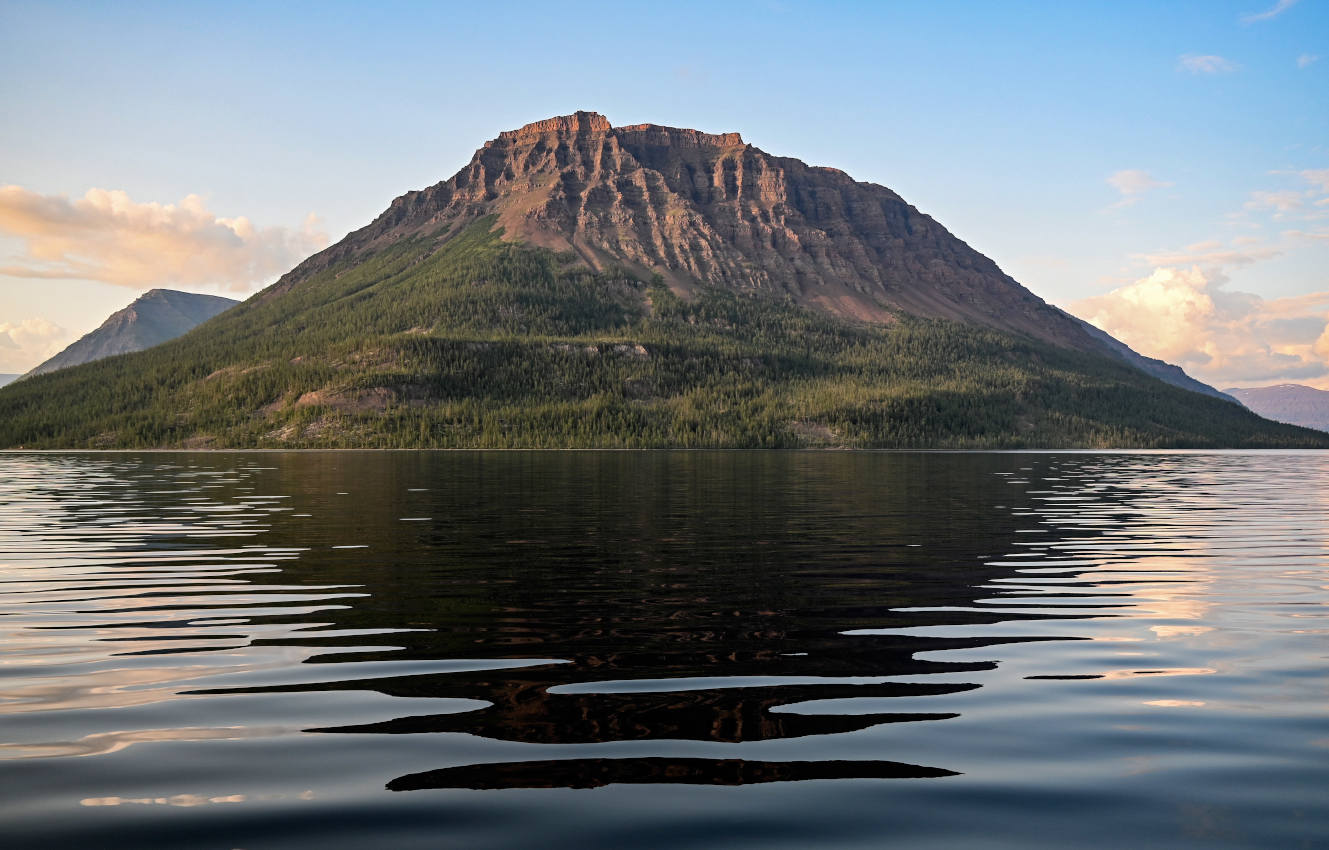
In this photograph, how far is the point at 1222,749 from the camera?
506 inches

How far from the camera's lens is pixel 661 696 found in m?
15.1

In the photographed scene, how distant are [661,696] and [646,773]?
3.56 m

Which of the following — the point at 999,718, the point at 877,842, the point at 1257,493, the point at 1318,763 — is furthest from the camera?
the point at 1257,493

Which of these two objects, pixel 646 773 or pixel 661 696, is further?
pixel 661 696

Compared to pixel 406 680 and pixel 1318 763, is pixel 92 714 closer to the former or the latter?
pixel 406 680

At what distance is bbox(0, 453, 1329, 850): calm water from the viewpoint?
1032cm

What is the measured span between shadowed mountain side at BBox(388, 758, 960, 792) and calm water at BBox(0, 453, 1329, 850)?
47 millimetres

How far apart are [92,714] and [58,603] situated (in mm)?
12885

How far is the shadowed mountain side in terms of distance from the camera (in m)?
11.3

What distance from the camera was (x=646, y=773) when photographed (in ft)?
37.9

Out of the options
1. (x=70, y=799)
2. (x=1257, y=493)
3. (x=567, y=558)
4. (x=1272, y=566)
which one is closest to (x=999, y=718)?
(x=70, y=799)

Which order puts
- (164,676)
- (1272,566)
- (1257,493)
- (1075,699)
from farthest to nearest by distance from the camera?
(1257,493)
(1272,566)
(164,676)
(1075,699)

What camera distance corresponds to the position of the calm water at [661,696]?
10.3m

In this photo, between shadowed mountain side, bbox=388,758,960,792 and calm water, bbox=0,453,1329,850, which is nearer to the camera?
calm water, bbox=0,453,1329,850
